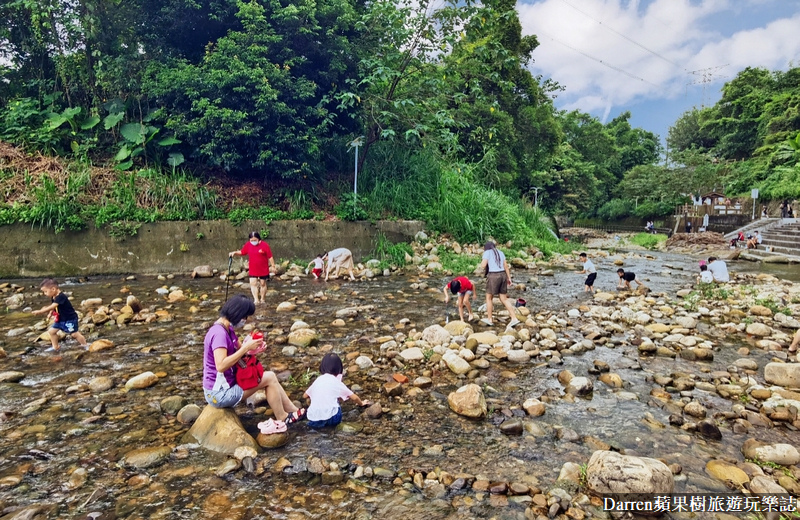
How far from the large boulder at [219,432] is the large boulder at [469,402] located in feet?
6.45

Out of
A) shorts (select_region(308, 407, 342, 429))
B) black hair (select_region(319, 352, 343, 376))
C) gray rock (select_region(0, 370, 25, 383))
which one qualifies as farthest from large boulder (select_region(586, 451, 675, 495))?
gray rock (select_region(0, 370, 25, 383))

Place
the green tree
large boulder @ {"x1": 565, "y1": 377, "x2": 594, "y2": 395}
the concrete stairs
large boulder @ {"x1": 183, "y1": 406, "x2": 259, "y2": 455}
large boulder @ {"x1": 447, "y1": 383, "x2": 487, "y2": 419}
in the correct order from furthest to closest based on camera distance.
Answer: the concrete stairs, the green tree, large boulder @ {"x1": 565, "y1": 377, "x2": 594, "y2": 395}, large boulder @ {"x1": 447, "y1": 383, "x2": 487, "y2": 419}, large boulder @ {"x1": 183, "y1": 406, "x2": 259, "y2": 455}

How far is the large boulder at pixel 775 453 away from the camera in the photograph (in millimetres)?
3479

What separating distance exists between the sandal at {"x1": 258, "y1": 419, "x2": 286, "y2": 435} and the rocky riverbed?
13cm

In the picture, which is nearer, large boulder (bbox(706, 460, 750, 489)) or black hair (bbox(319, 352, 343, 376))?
large boulder (bbox(706, 460, 750, 489))

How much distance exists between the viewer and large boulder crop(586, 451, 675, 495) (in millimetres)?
3000

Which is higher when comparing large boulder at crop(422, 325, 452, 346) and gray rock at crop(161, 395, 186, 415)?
large boulder at crop(422, 325, 452, 346)

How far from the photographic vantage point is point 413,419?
14.0ft

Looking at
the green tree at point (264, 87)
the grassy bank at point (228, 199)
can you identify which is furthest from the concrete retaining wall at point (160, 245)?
the green tree at point (264, 87)

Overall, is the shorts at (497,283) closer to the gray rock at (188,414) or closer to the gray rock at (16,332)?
the gray rock at (188,414)

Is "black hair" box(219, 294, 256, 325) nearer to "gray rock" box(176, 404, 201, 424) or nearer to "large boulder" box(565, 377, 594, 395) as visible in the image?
"gray rock" box(176, 404, 201, 424)

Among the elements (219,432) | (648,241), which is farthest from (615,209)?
(219,432)

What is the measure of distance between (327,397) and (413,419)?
0.89m

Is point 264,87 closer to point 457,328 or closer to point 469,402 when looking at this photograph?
point 457,328
